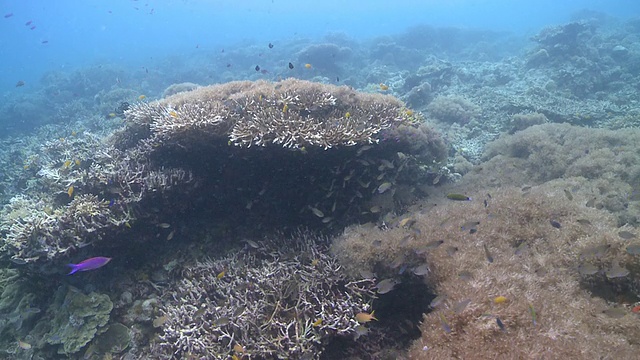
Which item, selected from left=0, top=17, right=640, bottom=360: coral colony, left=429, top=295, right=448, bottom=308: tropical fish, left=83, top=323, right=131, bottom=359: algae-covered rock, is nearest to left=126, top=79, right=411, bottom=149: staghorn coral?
left=0, top=17, right=640, bottom=360: coral colony

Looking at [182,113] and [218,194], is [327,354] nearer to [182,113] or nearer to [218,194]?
[218,194]

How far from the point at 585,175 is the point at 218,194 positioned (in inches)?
334

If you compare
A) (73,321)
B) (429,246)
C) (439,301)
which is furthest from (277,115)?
(73,321)

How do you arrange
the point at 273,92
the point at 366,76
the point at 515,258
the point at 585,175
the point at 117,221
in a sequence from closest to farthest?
the point at 515,258, the point at 117,221, the point at 273,92, the point at 585,175, the point at 366,76

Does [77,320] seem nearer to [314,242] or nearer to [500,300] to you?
[314,242]

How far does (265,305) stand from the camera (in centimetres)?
450

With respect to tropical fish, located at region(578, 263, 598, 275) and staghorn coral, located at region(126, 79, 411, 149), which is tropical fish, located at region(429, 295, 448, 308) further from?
staghorn coral, located at region(126, 79, 411, 149)

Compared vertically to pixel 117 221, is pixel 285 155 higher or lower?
higher

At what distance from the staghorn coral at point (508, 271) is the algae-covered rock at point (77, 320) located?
399 centimetres

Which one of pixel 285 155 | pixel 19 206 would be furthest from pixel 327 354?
pixel 19 206

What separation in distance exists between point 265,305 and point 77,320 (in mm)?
3308

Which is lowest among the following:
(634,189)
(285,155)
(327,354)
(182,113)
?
(327,354)

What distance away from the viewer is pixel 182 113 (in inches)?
237

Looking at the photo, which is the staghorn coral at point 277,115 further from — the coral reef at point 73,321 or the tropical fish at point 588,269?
the tropical fish at point 588,269
